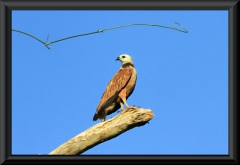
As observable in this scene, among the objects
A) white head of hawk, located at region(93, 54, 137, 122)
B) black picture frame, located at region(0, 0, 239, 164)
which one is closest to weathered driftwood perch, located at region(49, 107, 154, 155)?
white head of hawk, located at region(93, 54, 137, 122)

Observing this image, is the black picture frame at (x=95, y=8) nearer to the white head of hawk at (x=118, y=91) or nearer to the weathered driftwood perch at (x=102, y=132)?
the weathered driftwood perch at (x=102, y=132)

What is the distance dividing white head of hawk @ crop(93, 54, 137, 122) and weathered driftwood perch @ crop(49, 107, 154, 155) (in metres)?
0.46

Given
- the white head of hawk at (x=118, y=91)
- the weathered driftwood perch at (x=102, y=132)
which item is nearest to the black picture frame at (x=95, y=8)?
the weathered driftwood perch at (x=102, y=132)

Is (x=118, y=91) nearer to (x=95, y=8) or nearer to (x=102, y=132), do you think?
(x=102, y=132)

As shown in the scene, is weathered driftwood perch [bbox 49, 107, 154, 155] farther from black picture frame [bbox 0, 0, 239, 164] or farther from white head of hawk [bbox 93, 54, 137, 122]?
black picture frame [bbox 0, 0, 239, 164]

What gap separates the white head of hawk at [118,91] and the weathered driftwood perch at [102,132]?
456mm

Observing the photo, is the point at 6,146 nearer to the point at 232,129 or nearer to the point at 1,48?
the point at 1,48

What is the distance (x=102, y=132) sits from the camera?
7.84 metres

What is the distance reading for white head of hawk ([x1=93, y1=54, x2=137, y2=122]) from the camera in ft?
27.5

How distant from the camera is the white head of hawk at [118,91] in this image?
839cm

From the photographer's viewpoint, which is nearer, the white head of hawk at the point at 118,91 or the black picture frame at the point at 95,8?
the black picture frame at the point at 95,8

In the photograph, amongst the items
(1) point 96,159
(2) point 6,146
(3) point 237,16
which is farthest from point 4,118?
(3) point 237,16

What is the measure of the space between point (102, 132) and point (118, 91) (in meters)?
0.98
